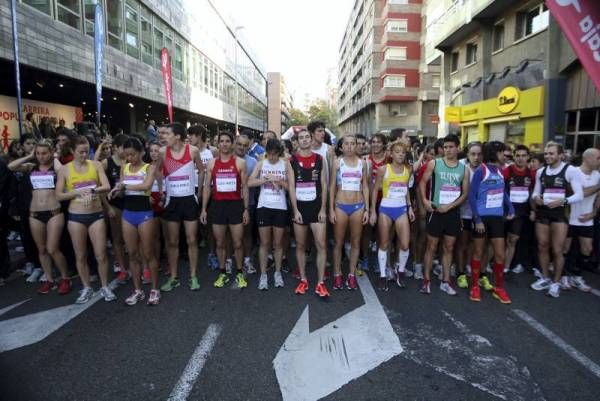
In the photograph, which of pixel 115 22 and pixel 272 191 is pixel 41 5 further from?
pixel 272 191

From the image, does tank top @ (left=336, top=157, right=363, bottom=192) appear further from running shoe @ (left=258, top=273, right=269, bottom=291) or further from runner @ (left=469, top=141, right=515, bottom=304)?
running shoe @ (left=258, top=273, right=269, bottom=291)

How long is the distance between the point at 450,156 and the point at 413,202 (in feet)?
4.85

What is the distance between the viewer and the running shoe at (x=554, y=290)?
5.47 metres

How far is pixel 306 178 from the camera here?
18.0ft

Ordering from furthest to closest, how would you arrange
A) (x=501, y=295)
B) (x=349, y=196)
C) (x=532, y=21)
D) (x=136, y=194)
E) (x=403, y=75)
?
(x=403, y=75)
(x=532, y=21)
(x=349, y=196)
(x=501, y=295)
(x=136, y=194)

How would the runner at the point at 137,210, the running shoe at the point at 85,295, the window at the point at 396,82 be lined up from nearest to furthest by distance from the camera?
the runner at the point at 137,210
the running shoe at the point at 85,295
the window at the point at 396,82

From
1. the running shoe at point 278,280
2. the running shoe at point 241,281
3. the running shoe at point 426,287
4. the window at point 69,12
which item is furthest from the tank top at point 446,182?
the window at point 69,12

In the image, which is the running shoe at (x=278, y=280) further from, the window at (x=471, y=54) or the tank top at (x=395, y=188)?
the window at (x=471, y=54)

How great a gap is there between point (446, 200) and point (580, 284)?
243 cm

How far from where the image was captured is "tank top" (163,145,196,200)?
548 cm

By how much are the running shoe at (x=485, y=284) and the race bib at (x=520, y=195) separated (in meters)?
1.39

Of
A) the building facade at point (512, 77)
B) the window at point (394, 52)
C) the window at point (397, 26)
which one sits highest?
the window at point (397, 26)

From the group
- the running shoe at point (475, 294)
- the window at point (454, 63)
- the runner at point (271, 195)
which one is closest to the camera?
the running shoe at point (475, 294)

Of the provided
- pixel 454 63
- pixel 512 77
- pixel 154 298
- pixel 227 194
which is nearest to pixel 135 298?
pixel 154 298
